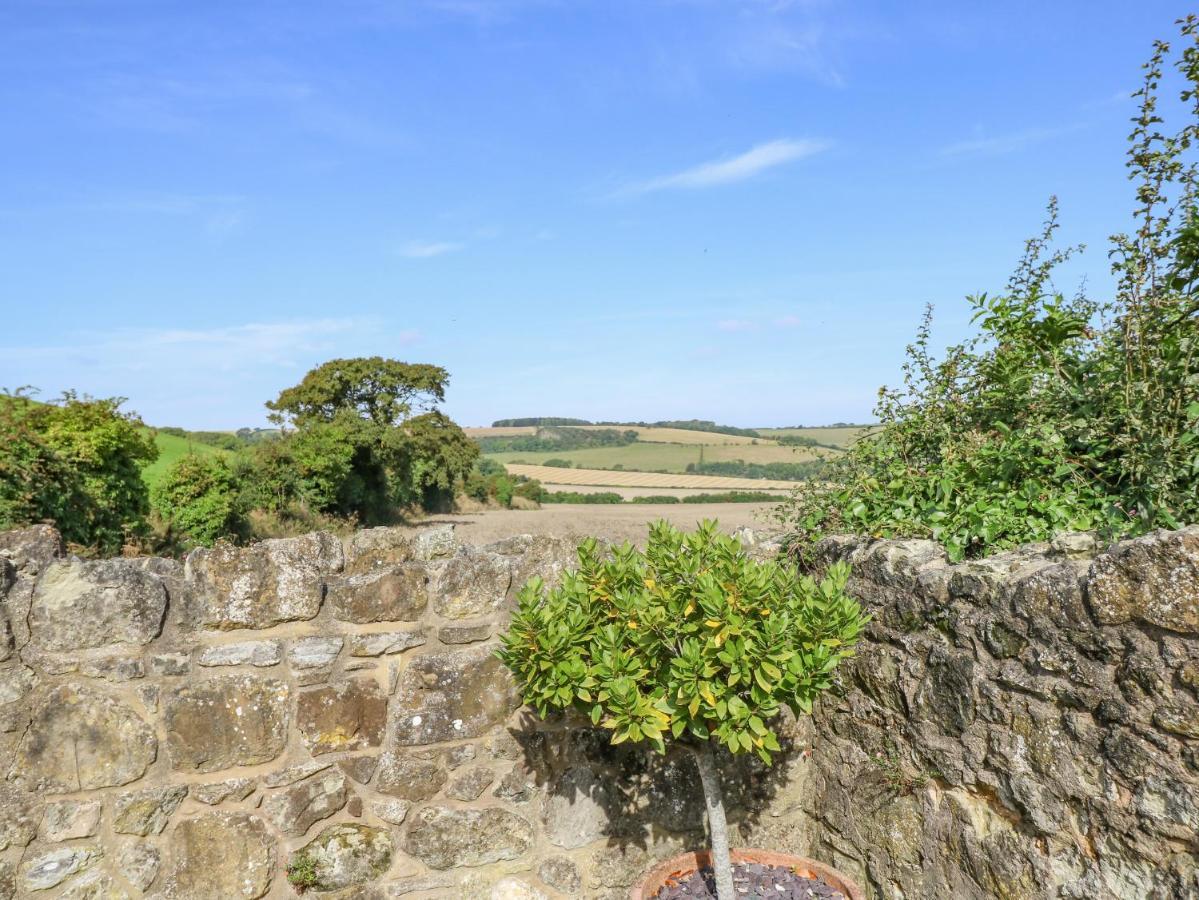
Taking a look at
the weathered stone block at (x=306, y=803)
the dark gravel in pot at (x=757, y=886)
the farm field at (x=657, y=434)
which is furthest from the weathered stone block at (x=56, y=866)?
the farm field at (x=657, y=434)

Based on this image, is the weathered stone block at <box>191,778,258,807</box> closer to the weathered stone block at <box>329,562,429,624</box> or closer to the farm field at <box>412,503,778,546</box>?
the weathered stone block at <box>329,562,429,624</box>

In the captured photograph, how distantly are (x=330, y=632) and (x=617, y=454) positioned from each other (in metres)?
35.7

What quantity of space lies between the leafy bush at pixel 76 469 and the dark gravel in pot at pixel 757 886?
7.46 metres

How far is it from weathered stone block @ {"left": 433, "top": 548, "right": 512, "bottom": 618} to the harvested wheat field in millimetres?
23787

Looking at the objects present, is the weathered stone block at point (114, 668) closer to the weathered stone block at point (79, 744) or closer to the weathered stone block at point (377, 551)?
the weathered stone block at point (79, 744)

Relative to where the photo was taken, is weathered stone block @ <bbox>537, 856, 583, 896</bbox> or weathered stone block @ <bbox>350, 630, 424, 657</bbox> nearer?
weathered stone block @ <bbox>350, 630, 424, 657</bbox>

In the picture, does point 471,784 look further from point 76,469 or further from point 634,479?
point 634,479

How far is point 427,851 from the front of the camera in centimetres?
319

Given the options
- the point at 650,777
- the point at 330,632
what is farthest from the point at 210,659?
the point at 650,777

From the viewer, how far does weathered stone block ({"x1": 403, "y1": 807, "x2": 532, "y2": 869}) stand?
125 inches

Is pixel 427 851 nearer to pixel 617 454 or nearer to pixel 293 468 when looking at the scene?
pixel 293 468

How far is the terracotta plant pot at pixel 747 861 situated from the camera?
2898mm

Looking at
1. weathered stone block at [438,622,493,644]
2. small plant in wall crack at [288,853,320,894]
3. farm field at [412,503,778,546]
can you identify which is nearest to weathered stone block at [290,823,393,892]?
small plant in wall crack at [288,853,320,894]

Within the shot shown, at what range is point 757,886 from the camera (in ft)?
9.84
